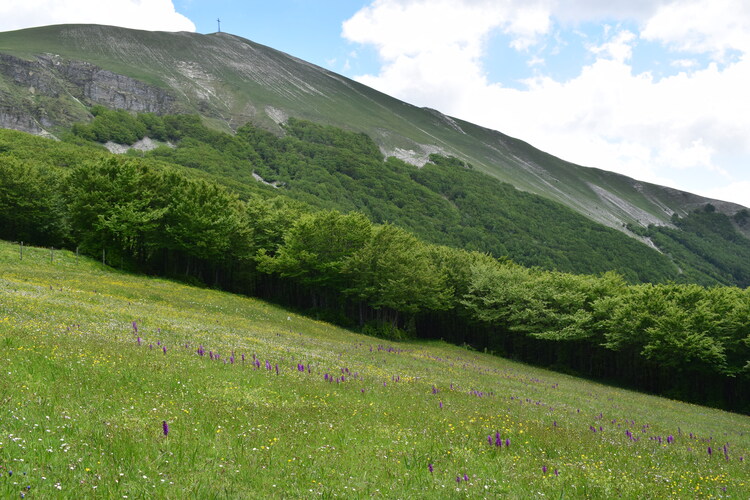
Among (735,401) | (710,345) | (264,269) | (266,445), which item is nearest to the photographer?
(266,445)

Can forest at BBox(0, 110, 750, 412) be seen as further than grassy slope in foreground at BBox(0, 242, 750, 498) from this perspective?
Yes

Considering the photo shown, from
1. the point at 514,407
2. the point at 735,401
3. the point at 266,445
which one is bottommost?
the point at 735,401

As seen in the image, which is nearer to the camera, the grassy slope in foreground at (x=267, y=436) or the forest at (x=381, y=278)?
the grassy slope in foreground at (x=267, y=436)

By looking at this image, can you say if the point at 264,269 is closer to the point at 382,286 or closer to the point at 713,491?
the point at 382,286

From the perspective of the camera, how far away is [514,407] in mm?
18234

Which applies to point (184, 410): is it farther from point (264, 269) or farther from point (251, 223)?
point (251, 223)

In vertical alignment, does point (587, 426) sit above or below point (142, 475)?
below

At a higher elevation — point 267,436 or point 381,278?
point 381,278

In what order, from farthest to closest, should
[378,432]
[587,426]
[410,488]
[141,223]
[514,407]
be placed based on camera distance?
[141,223]
[514,407]
[587,426]
[378,432]
[410,488]

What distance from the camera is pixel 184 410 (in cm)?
961

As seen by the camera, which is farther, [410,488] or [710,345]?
[710,345]

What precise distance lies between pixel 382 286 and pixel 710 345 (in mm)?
39988

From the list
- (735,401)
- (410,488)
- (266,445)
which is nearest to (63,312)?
(266,445)

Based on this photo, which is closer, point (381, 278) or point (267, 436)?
point (267, 436)
